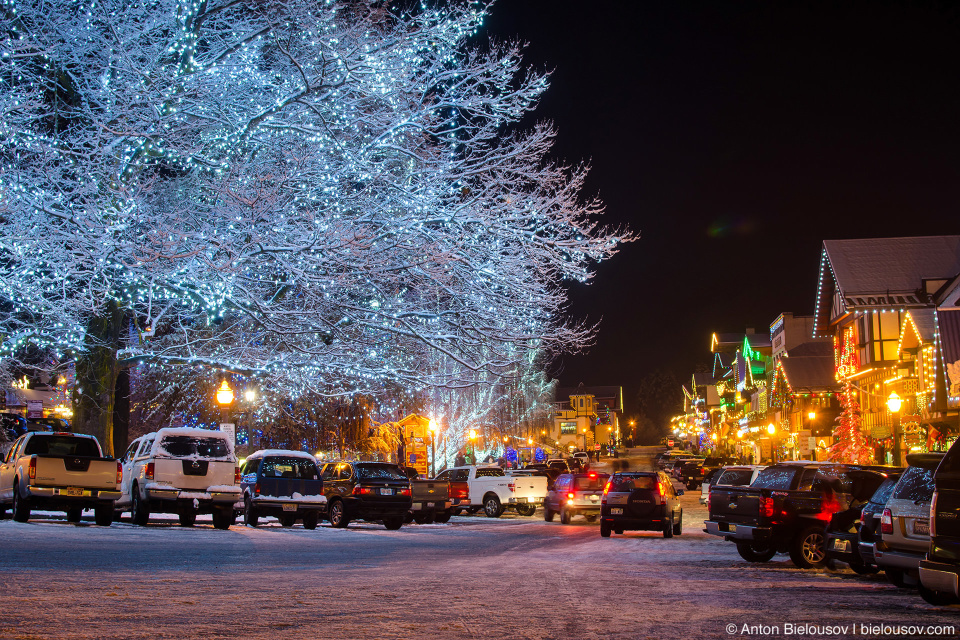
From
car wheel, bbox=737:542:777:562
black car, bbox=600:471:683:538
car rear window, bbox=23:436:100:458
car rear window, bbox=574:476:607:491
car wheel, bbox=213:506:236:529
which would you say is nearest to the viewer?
car wheel, bbox=737:542:777:562

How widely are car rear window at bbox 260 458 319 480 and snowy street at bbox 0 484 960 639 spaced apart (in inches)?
189

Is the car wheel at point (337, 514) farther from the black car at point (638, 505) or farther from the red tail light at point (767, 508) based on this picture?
the red tail light at point (767, 508)

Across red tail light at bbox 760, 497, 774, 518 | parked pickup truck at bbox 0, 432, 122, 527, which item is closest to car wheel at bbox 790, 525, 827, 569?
red tail light at bbox 760, 497, 774, 518

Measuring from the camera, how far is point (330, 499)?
2373 centimetres

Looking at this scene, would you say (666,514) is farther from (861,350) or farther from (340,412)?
(861,350)

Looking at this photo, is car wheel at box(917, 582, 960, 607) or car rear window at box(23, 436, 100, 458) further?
car rear window at box(23, 436, 100, 458)

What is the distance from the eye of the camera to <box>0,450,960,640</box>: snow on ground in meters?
7.62

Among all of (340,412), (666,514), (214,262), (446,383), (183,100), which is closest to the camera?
(214,262)

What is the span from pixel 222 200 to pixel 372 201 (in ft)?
9.10

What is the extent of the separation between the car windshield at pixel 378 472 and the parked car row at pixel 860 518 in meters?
9.82

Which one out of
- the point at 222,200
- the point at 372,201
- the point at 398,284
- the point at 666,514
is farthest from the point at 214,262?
the point at 666,514

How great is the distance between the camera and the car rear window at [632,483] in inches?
847

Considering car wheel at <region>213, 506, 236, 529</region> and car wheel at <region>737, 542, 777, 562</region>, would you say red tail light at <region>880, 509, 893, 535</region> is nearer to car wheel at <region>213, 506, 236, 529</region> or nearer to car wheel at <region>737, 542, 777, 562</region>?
car wheel at <region>737, 542, 777, 562</region>

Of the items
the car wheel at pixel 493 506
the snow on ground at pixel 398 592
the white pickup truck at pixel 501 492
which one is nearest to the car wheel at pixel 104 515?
the snow on ground at pixel 398 592
